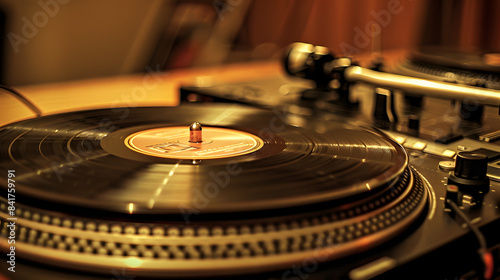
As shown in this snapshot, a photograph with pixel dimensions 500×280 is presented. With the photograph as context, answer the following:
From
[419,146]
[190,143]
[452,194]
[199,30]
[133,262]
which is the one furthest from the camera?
[199,30]

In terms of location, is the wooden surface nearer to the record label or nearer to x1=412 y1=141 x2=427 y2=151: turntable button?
the record label

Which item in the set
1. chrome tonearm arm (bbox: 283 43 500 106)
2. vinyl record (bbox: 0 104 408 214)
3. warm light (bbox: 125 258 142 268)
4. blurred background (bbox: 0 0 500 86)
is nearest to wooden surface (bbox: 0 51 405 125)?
chrome tonearm arm (bbox: 283 43 500 106)

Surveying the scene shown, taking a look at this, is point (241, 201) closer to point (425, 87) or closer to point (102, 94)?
point (425, 87)

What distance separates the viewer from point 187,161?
746mm

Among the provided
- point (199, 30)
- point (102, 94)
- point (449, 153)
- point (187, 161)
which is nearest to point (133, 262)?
point (187, 161)

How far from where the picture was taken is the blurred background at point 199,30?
227cm

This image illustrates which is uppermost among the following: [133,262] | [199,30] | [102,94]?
[199,30]

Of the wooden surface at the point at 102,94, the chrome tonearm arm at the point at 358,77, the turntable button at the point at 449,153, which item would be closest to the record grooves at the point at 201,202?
the turntable button at the point at 449,153

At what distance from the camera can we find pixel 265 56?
295 cm

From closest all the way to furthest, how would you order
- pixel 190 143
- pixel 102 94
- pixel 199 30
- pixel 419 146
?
pixel 190 143
pixel 419 146
pixel 102 94
pixel 199 30

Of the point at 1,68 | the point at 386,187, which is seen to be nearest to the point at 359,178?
the point at 386,187

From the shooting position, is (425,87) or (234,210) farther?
(425,87)

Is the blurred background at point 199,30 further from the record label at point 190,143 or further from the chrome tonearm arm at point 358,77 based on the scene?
the record label at point 190,143

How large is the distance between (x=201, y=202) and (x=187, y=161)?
179 mm
